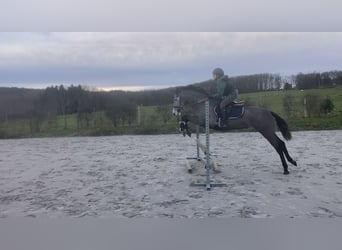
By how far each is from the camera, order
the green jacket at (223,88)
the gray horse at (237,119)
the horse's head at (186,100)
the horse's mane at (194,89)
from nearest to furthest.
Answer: the green jacket at (223,88)
the horse's mane at (194,89)
the horse's head at (186,100)
the gray horse at (237,119)

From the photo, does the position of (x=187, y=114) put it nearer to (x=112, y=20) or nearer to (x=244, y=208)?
(x=244, y=208)

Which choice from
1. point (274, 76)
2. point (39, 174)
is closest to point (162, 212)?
point (274, 76)

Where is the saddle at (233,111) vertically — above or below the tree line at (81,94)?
below

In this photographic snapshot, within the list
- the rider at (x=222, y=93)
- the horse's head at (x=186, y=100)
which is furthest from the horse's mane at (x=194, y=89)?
the rider at (x=222, y=93)

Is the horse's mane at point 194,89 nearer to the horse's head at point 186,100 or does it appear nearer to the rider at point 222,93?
the horse's head at point 186,100

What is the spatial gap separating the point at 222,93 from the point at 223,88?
0.10 metres

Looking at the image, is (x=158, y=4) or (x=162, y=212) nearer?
(x=158, y=4)

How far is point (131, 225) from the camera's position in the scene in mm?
1942

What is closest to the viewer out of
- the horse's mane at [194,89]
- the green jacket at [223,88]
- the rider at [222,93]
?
the rider at [222,93]

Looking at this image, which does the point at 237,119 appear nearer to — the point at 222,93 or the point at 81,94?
the point at 222,93

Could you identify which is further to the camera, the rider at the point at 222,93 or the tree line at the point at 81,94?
the rider at the point at 222,93

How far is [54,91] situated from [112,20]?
1486 millimetres

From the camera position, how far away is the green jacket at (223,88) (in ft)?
11.6

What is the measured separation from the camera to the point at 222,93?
12.6ft
